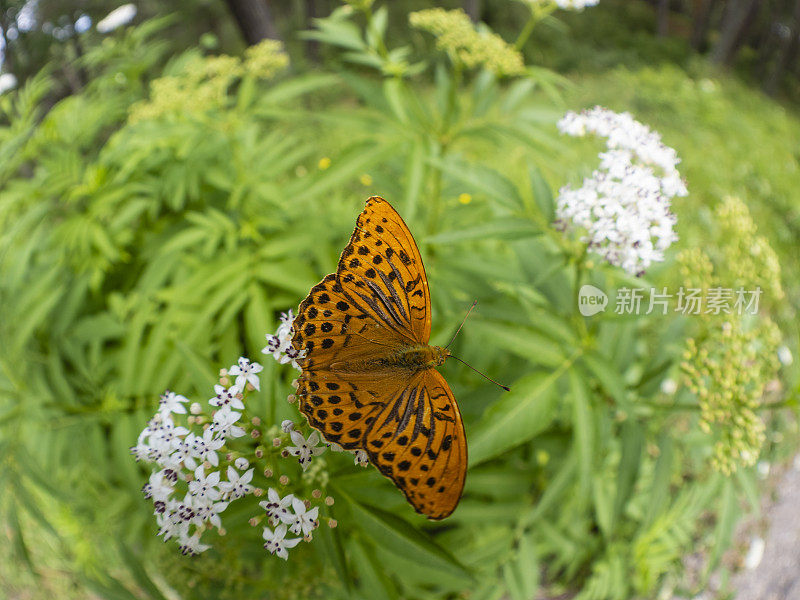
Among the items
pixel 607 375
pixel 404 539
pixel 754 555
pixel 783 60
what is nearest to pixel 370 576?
pixel 404 539

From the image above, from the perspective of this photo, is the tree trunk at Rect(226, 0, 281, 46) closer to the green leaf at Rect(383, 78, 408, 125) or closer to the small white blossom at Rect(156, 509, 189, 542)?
the green leaf at Rect(383, 78, 408, 125)

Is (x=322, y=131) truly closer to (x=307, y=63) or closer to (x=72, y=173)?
(x=307, y=63)

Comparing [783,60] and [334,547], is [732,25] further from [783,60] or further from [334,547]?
[334,547]

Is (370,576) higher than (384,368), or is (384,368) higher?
(384,368)

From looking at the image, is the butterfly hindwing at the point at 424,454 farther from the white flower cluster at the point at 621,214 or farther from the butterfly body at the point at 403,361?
the white flower cluster at the point at 621,214

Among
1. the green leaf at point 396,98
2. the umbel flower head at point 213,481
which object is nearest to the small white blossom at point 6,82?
the green leaf at point 396,98

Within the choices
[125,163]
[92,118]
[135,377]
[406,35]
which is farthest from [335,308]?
[406,35]
